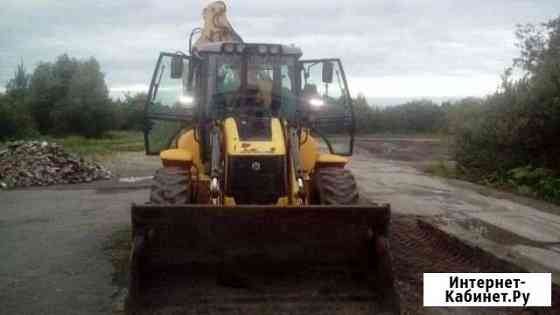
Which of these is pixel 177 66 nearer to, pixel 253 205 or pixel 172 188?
pixel 172 188

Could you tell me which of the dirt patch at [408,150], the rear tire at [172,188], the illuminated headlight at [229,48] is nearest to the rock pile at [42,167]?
the illuminated headlight at [229,48]

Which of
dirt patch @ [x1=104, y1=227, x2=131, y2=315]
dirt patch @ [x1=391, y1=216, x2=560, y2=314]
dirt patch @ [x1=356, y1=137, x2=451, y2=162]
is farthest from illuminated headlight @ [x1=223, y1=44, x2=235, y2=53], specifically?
dirt patch @ [x1=356, y1=137, x2=451, y2=162]

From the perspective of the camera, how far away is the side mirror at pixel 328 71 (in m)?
7.80

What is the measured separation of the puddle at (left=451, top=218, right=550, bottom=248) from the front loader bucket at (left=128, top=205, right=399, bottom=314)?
12.2 feet

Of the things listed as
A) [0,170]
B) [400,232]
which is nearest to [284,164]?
[400,232]

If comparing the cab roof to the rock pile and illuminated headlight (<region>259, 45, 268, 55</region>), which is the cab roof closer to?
illuminated headlight (<region>259, 45, 268, 55</region>)

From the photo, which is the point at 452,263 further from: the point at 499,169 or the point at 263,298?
the point at 499,169

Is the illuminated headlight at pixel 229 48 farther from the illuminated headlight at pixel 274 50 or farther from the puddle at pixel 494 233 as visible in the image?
the puddle at pixel 494 233

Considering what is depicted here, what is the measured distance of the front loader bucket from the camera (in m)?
5.61

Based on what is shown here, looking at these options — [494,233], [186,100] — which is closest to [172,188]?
[186,100]

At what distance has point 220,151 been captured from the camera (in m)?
6.88

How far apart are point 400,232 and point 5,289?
5611 mm

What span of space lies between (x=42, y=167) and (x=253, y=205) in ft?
45.3

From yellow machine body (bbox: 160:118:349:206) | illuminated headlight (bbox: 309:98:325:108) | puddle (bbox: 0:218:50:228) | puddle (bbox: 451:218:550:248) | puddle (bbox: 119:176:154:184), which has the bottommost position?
puddle (bbox: 119:176:154:184)
